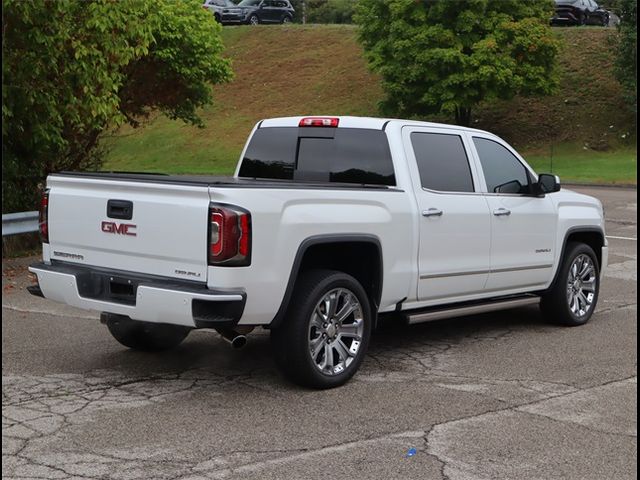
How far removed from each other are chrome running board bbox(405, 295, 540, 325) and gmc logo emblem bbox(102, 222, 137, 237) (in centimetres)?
232

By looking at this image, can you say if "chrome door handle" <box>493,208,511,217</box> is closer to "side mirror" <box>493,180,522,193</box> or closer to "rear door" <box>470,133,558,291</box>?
"rear door" <box>470,133,558,291</box>

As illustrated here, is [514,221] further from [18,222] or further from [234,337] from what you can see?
[18,222]

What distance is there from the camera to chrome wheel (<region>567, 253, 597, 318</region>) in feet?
31.3

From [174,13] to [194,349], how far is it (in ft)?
49.8

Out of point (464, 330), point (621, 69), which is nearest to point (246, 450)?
point (464, 330)

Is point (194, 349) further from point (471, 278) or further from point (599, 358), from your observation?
point (599, 358)

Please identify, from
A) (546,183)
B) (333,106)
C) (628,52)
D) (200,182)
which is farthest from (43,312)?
(333,106)

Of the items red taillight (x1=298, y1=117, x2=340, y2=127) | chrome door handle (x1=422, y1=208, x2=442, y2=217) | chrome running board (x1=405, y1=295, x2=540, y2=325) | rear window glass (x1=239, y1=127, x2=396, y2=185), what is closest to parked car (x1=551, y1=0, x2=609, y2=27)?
chrome running board (x1=405, y1=295, x2=540, y2=325)

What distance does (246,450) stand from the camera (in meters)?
5.50

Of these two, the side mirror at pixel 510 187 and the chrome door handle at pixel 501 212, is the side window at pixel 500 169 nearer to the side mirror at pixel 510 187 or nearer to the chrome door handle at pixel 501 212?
the side mirror at pixel 510 187

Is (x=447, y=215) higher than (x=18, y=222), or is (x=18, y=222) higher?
(x=447, y=215)

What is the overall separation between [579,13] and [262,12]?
17851 mm

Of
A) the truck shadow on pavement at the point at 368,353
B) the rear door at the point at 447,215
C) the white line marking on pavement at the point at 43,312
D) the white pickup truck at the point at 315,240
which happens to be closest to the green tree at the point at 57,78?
the white line marking on pavement at the point at 43,312

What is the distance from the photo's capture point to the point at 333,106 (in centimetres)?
4491
